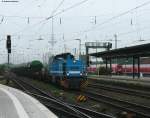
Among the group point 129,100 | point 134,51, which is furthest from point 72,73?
point 134,51

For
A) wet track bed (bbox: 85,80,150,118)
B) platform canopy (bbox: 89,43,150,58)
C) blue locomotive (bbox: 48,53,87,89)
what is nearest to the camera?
wet track bed (bbox: 85,80,150,118)

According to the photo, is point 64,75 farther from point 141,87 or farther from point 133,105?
point 133,105

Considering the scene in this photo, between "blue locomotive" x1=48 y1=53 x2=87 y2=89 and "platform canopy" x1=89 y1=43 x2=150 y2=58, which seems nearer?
"blue locomotive" x1=48 y1=53 x2=87 y2=89

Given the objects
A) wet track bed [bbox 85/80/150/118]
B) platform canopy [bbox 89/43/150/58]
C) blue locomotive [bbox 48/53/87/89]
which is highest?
platform canopy [bbox 89/43/150/58]

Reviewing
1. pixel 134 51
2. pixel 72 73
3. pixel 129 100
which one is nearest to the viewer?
pixel 129 100

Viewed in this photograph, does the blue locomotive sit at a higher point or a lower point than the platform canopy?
lower

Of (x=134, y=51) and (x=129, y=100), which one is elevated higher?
(x=134, y=51)

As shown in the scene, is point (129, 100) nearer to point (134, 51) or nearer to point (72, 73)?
A: point (72, 73)

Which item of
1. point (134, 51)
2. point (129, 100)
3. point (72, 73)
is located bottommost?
point (129, 100)

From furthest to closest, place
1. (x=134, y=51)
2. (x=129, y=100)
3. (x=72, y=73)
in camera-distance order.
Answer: (x=134, y=51), (x=72, y=73), (x=129, y=100)

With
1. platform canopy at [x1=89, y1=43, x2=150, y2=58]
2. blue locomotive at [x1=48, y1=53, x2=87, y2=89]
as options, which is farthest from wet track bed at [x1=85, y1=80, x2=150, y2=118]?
platform canopy at [x1=89, y1=43, x2=150, y2=58]

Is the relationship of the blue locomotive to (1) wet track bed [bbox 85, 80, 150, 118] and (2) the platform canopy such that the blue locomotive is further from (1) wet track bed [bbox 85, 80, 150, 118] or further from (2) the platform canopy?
(2) the platform canopy

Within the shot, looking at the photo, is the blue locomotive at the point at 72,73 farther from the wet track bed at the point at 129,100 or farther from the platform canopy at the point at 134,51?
the platform canopy at the point at 134,51

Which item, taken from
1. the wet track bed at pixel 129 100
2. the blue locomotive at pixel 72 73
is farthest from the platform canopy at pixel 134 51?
the blue locomotive at pixel 72 73
